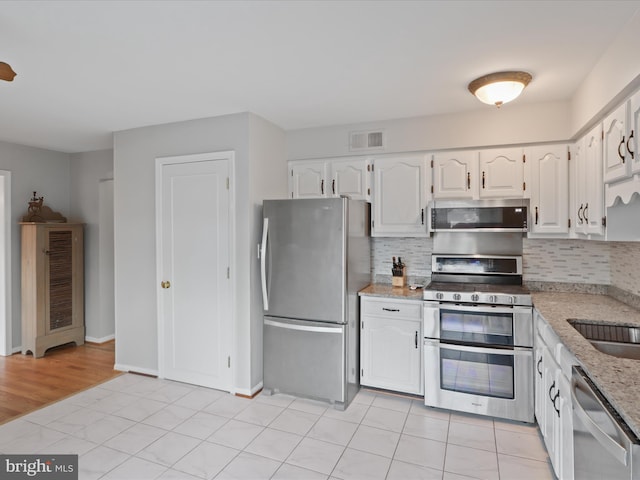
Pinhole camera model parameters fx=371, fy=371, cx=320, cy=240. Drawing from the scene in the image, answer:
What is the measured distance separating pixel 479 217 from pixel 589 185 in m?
0.81

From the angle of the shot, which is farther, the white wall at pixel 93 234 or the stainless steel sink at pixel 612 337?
the white wall at pixel 93 234

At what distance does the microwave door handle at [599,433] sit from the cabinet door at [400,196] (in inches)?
74.3

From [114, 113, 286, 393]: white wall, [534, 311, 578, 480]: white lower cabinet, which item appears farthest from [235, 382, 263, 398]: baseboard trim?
[534, 311, 578, 480]: white lower cabinet

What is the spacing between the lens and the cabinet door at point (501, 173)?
9.99 ft

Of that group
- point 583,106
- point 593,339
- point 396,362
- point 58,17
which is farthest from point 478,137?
point 58,17

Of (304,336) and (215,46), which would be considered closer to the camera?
(215,46)

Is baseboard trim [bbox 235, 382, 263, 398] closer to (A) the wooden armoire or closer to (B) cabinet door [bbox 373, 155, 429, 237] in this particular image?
(B) cabinet door [bbox 373, 155, 429, 237]

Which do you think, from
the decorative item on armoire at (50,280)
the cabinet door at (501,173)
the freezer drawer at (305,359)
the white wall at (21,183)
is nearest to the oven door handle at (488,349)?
the freezer drawer at (305,359)

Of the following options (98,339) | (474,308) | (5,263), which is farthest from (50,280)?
(474,308)

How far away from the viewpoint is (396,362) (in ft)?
10.3

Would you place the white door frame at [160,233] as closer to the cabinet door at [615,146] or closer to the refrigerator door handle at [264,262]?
the refrigerator door handle at [264,262]

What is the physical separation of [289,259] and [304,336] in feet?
2.18

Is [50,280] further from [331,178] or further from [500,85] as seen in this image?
[500,85]

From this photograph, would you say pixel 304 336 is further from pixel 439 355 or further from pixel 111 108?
pixel 111 108
